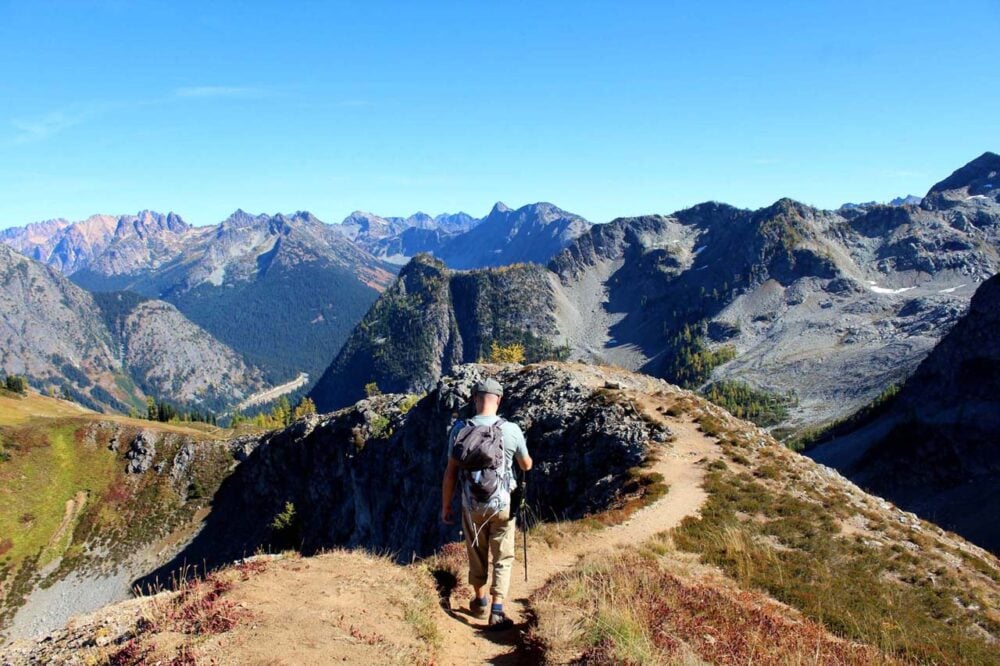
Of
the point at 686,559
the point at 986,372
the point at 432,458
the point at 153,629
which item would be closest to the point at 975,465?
the point at 986,372

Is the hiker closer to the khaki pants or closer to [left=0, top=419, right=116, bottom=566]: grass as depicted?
the khaki pants

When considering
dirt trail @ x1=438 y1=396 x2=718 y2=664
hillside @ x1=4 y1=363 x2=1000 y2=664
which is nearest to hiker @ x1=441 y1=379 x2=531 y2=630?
dirt trail @ x1=438 y1=396 x2=718 y2=664

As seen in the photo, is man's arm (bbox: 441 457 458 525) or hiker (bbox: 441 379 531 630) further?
man's arm (bbox: 441 457 458 525)

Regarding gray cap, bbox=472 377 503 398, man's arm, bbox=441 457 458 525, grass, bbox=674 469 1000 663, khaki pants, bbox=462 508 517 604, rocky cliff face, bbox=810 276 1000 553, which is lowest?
rocky cliff face, bbox=810 276 1000 553

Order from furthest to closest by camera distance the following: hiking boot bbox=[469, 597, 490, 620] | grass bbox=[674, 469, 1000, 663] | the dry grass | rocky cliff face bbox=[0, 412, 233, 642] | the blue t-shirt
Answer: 1. rocky cliff face bbox=[0, 412, 233, 642]
2. grass bbox=[674, 469, 1000, 663]
3. hiking boot bbox=[469, 597, 490, 620]
4. the blue t-shirt
5. the dry grass

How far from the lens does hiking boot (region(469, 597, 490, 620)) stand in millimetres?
11508

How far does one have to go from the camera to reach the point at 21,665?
376 inches

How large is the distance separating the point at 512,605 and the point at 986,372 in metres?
166

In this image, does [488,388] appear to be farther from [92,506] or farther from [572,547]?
[92,506]

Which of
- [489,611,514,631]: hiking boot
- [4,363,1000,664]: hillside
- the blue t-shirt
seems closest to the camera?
[4,363,1000,664]: hillside

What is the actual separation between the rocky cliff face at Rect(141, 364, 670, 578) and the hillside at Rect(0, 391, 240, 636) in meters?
8.12

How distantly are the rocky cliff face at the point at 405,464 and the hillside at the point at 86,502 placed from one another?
26.6ft

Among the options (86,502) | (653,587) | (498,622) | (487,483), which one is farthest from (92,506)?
(653,587)

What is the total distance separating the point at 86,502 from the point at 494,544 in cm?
13197
